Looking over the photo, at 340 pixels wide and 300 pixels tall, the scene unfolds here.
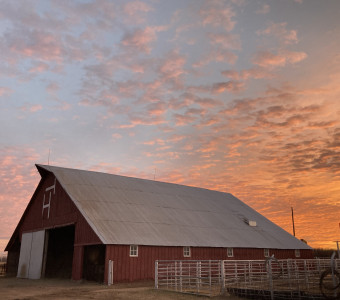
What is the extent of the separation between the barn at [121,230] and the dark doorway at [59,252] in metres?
0.09

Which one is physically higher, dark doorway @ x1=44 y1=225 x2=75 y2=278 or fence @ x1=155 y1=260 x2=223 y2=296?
dark doorway @ x1=44 y1=225 x2=75 y2=278

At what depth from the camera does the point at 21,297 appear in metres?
19.6

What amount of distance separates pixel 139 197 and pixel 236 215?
1427 centimetres

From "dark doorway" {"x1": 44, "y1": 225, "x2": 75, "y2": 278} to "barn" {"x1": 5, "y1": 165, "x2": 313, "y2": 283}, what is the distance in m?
0.09

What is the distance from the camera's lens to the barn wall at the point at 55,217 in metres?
28.5

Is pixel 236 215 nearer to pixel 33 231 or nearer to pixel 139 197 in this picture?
pixel 139 197

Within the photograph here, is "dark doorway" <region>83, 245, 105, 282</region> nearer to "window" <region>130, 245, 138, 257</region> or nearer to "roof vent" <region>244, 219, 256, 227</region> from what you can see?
"window" <region>130, 245, 138, 257</region>

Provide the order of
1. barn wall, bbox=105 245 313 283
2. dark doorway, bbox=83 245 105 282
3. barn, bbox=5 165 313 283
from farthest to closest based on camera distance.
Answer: dark doorway, bbox=83 245 105 282, barn, bbox=5 165 313 283, barn wall, bbox=105 245 313 283

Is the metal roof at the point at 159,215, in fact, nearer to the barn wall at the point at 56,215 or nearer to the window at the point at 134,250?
the window at the point at 134,250

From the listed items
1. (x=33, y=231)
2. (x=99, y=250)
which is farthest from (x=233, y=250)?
(x=33, y=231)

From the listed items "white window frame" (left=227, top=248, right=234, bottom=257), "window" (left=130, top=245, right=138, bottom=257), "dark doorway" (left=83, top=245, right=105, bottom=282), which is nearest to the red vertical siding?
"dark doorway" (left=83, top=245, right=105, bottom=282)

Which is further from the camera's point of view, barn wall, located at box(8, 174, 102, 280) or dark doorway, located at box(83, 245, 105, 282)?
dark doorway, located at box(83, 245, 105, 282)

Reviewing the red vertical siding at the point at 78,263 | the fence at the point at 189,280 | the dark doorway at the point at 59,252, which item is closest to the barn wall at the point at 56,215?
the red vertical siding at the point at 78,263

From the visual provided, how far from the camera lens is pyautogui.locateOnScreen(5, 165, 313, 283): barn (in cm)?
2845
